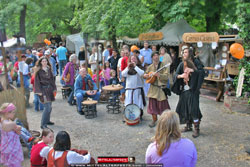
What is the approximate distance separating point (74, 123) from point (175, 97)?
4.29 meters

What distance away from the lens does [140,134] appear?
239 inches

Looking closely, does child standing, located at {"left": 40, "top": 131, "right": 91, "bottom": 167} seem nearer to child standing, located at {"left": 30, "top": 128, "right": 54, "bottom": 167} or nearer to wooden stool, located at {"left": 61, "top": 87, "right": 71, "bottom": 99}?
child standing, located at {"left": 30, "top": 128, "right": 54, "bottom": 167}

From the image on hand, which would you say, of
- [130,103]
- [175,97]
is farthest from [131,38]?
[130,103]

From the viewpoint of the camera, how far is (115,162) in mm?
2016

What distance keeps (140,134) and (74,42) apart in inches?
551

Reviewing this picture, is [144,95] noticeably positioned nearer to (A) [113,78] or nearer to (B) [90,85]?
(B) [90,85]

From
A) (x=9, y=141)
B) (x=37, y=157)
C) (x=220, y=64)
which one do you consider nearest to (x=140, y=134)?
(x=9, y=141)

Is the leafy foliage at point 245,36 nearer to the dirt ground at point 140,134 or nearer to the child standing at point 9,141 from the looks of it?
the dirt ground at point 140,134

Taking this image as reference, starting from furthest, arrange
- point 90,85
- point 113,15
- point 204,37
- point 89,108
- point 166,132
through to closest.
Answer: point 113,15, point 204,37, point 90,85, point 89,108, point 166,132

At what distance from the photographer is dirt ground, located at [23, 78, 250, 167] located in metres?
4.94

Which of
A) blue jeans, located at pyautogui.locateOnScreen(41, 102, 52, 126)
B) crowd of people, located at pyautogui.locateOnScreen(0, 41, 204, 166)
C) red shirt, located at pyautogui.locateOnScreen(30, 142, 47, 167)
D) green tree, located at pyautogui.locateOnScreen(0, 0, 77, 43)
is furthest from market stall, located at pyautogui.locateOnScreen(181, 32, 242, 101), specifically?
red shirt, located at pyautogui.locateOnScreen(30, 142, 47, 167)

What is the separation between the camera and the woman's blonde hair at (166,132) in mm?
2332

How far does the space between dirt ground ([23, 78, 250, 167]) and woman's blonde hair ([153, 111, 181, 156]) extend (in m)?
2.54

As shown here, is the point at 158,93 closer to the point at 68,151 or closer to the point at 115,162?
the point at 68,151
